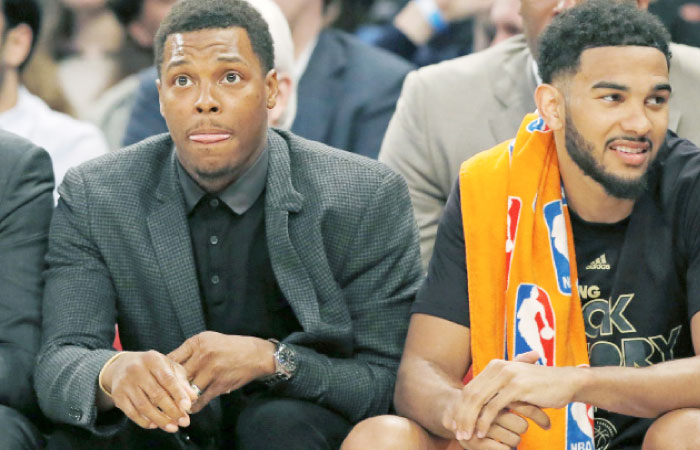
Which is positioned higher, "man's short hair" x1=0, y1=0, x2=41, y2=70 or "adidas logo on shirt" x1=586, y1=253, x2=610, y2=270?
"man's short hair" x1=0, y1=0, x2=41, y2=70

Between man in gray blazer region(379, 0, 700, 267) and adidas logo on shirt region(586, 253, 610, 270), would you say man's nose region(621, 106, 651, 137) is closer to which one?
adidas logo on shirt region(586, 253, 610, 270)

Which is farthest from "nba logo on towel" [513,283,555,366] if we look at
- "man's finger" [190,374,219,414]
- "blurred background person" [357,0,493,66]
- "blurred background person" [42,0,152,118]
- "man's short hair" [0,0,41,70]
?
"blurred background person" [42,0,152,118]

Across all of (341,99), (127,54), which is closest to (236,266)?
(341,99)

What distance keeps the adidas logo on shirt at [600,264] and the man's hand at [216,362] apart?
2.41 feet

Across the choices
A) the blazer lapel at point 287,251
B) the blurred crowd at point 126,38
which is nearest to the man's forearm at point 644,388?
the blazer lapel at point 287,251

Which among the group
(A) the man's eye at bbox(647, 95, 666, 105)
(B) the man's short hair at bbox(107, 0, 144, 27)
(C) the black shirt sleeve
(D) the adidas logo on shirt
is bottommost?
(C) the black shirt sleeve

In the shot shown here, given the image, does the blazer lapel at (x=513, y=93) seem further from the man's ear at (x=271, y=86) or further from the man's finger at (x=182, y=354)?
the man's finger at (x=182, y=354)

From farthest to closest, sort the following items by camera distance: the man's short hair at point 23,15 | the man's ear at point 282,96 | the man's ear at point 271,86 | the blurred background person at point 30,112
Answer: the man's short hair at point 23,15 < the blurred background person at point 30,112 < the man's ear at point 282,96 < the man's ear at point 271,86

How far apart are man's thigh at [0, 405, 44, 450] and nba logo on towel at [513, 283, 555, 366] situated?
1.03 metres

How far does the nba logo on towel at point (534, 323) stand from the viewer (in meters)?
2.49

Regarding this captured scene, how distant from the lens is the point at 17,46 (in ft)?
13.7

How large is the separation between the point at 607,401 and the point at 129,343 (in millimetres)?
1080

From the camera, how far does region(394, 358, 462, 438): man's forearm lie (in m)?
2.38

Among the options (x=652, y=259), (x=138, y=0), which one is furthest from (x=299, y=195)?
(x=138, y=0)
